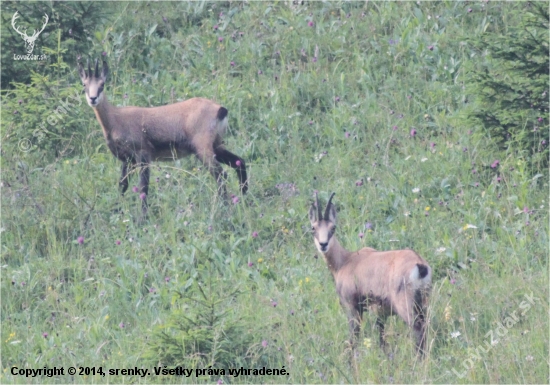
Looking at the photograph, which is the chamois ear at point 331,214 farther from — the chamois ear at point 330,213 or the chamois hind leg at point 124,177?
the chamois hind leg at point 124,177

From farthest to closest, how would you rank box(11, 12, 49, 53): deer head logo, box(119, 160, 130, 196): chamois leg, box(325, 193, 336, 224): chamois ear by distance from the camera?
box(11, 12, 49, 53): deer head logo
box(119, 160, 130, 196): chamois leg
box(325, 193, 336, 224): chamois ear

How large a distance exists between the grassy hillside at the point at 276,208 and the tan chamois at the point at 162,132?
0.73 feet

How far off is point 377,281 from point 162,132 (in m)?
3.56

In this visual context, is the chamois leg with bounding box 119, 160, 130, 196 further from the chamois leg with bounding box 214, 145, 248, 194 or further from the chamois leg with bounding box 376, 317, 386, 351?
the chamois leg with bounding box 376, 317, 386, 351

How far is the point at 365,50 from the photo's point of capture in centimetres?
1174

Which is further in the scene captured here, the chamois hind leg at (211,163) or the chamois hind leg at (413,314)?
the chamois hind leg at (211,163)

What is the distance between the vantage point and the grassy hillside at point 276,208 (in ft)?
22.2

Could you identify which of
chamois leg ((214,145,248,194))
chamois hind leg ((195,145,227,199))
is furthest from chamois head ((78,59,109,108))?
chamois leg ((214,145,248,194))

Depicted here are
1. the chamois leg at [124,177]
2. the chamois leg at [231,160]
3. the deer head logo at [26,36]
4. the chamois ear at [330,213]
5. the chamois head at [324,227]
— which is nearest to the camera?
the chamois head at [324,227]

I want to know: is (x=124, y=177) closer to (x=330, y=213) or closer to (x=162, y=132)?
(x=162, y=132)

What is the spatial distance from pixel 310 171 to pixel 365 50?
255 cm

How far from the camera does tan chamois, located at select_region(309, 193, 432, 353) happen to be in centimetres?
655

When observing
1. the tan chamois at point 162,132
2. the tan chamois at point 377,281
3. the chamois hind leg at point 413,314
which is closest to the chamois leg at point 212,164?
the tan chamois at point 162,132

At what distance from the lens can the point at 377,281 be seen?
6848mm
